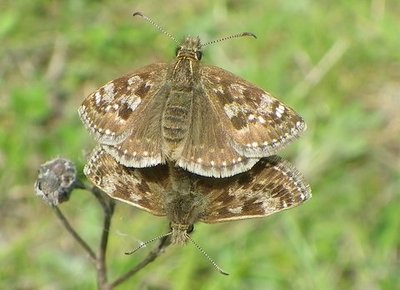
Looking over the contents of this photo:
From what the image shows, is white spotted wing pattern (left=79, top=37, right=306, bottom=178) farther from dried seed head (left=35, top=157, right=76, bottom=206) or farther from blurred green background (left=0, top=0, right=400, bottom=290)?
blurred green background (left=0, top=0, right=400, bottom=290)

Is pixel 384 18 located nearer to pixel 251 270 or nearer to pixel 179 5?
pixel 179 5

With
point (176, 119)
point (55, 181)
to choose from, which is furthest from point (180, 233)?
point (55, 181)

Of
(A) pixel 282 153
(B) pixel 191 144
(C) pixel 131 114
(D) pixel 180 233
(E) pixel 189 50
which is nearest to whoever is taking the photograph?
(D) pixel 180 233

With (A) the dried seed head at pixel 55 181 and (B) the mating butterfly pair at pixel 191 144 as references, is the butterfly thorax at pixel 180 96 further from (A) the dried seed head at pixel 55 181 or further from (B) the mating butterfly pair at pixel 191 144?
(A) the dried seed head at pixel 55 181

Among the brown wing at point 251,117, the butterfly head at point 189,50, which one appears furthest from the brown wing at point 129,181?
the butterfly head at point 189,50

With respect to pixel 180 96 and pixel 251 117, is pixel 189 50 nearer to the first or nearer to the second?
pixel 180 96

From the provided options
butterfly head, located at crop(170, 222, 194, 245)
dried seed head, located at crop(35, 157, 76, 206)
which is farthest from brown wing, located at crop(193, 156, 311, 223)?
dried seed head, located at crop(35, 157, 76, 206)

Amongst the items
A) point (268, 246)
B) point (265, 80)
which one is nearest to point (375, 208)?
point (268, 246)
